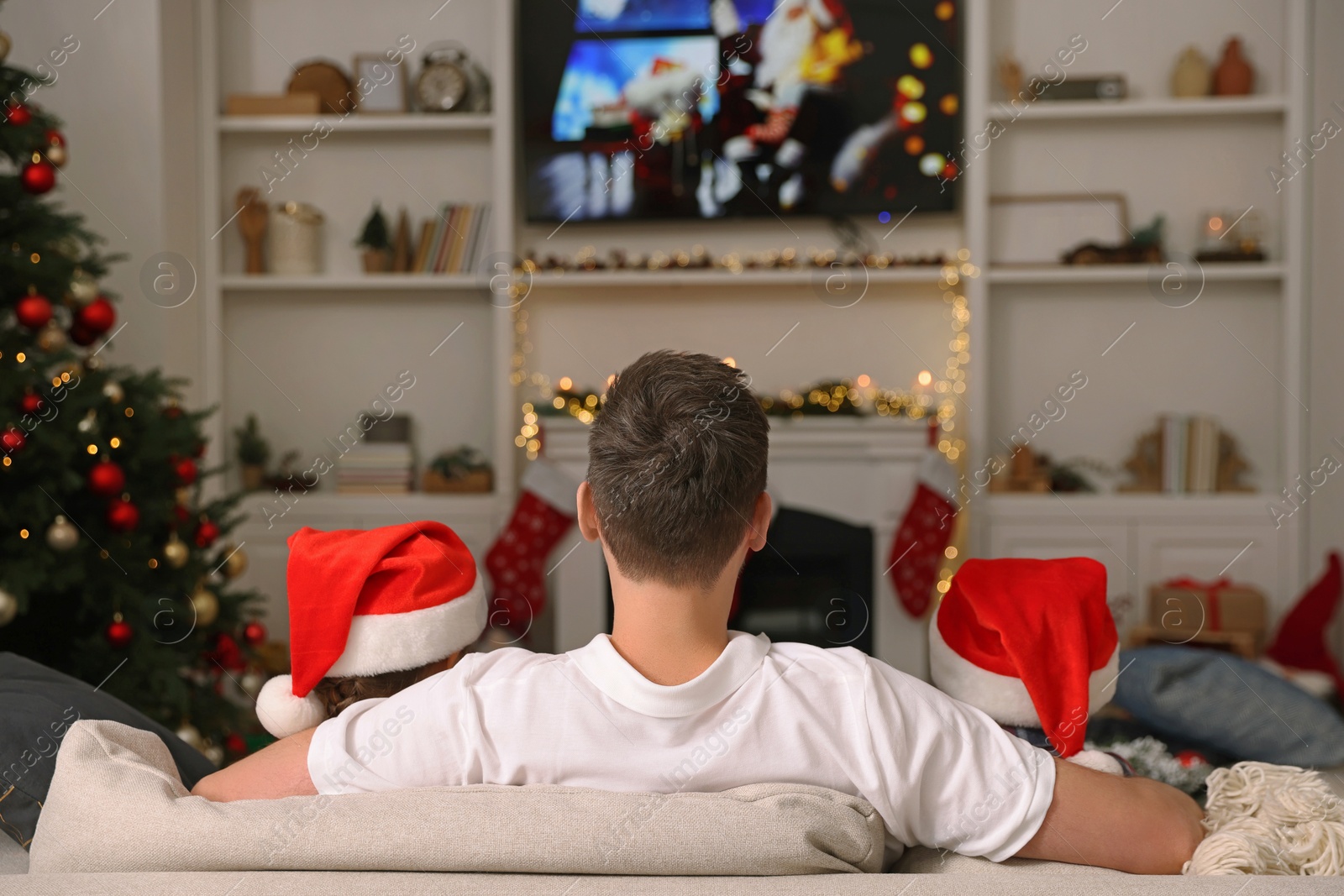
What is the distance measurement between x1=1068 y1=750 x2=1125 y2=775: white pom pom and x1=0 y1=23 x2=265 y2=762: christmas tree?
6.61 ft

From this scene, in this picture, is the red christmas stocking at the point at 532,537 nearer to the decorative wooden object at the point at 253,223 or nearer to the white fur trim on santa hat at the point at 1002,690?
the decorative wooden object at the point at 253,223

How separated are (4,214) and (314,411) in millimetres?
1759

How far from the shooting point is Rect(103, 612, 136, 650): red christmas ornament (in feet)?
7.47

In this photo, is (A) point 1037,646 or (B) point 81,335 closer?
(A) point 1037,646

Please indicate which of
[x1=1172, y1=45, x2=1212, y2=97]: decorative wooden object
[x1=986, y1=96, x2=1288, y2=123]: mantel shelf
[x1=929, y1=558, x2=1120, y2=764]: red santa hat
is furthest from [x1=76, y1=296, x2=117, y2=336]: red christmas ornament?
[x1=1172, y1=45, x2=1212, y2=97]: decorative wooden object

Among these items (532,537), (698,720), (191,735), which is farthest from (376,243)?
(698,720)

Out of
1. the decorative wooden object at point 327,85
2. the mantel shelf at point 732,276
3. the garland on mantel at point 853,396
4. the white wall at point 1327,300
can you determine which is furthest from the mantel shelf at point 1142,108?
the decorative wooden object at point 327,85

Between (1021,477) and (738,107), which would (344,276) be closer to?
(738,107)

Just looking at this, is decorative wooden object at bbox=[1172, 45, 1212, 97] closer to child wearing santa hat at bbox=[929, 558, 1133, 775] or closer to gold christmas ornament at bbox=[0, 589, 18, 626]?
child wearing santa hat at bbox=[929, 558, 1133, 775]

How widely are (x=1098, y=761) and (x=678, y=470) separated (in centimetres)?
49

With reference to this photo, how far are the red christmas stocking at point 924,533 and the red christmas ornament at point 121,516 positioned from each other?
2.30 meters

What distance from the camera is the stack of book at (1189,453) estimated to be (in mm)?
3584

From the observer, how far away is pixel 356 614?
3.34ft

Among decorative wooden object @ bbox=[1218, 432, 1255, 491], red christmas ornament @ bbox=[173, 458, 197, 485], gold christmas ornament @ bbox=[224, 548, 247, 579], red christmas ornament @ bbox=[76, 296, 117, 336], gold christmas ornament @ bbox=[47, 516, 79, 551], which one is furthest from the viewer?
decorative wooden object @ bbox=[1218, 432, 1255, 491]
